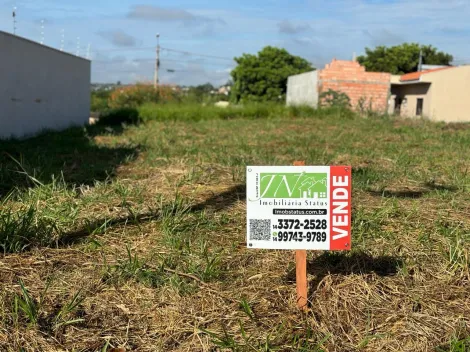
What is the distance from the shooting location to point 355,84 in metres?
22.0

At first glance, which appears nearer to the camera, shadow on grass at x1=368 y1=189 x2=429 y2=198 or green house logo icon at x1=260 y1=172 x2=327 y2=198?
green house logo icon at x1=260 y1=172 x2=327 y2=198

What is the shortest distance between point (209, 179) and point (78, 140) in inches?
223

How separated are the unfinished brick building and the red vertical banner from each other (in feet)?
64.3

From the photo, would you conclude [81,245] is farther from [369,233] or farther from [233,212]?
Result: [369,233]

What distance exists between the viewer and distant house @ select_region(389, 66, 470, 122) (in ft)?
82.2

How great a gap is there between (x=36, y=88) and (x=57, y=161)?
574 cm

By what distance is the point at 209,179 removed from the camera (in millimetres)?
5652

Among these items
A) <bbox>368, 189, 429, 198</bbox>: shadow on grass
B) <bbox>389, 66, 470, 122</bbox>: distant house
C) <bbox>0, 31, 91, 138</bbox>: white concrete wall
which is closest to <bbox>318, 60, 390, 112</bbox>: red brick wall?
<bbox>389, 66, 470, 122</bbox>: distant house

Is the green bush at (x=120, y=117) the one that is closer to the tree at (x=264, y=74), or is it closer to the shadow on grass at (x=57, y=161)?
the shadow on grass at (x=57, y=161)

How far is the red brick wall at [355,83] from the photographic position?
2194 centimetres

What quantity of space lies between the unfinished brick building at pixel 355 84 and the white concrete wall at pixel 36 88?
10.6 meters

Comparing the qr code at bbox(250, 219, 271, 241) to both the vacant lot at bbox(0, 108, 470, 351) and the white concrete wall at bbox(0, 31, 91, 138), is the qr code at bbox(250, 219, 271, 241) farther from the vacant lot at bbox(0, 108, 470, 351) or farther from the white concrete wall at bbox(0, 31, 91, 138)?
the white concrete wall at bbox(0, 31, 91, 138)

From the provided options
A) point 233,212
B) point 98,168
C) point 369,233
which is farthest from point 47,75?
point 369,233

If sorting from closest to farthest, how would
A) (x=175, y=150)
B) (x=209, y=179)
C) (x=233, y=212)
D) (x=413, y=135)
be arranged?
1. (x=233, y=212)
2. (x=209, y=179)
3. (x=175, y=150)
4. (x=413, y=135)
